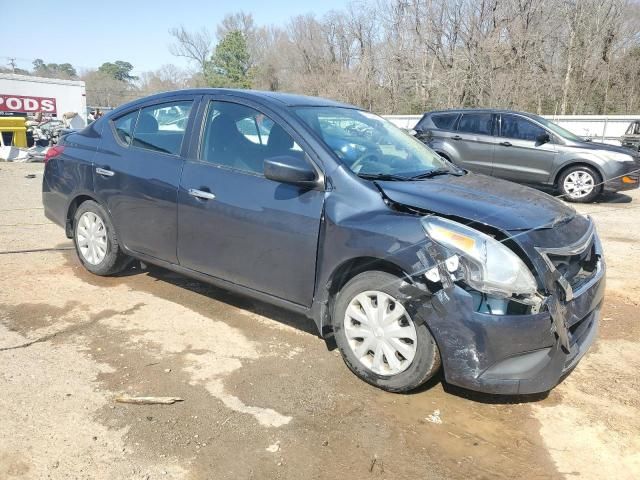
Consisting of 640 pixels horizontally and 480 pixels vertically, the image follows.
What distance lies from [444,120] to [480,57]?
2517cm

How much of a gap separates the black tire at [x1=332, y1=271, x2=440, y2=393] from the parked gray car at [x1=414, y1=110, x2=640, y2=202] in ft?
24.3

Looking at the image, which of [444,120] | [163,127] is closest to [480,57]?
[444,120]

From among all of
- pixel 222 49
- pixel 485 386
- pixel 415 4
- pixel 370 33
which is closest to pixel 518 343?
pixel 485 386

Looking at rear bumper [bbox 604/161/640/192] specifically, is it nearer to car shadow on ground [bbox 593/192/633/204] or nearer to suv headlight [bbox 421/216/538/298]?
car shadow on ground [bbox 593/192/633/204]

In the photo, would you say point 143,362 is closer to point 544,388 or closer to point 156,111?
point 156,111

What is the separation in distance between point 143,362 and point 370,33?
4429 cm

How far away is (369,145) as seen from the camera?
3.66 meters

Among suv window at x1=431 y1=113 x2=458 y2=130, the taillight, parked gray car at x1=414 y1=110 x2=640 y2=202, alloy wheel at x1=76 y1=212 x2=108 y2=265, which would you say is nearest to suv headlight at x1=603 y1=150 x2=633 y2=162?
parked gray car at x1=414 y1=110 x2=640 y2=202

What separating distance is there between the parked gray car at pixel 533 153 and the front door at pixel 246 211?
730 cm

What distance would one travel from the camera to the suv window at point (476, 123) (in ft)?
34.7

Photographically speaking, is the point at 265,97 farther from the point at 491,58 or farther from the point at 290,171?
the point at 491,58

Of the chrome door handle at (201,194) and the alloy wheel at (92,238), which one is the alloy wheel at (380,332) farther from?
the alloy wheel at (92,238)

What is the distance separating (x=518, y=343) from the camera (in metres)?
2.62

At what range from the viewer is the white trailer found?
24500 mm
